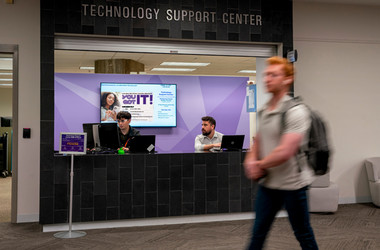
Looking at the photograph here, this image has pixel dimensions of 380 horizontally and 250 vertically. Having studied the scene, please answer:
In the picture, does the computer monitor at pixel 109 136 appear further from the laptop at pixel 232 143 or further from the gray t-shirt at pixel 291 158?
the gray t-shirt at pixel 291 158

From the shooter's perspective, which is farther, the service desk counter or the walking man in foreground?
the service desk counter

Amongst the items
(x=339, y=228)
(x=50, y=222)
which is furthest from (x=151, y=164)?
(x=339, y=228)

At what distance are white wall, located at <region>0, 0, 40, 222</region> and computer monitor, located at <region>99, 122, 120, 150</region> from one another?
0.90 m

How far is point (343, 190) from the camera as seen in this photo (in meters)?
7.13

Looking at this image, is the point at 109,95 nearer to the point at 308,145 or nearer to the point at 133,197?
the point at 133,197

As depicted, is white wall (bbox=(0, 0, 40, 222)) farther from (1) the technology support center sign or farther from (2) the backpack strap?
(2) the backpack strap

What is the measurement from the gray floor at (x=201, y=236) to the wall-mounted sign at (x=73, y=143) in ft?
3.29

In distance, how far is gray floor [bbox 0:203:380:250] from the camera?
470 cm

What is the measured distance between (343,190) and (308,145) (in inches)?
192

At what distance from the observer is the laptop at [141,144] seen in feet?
18.9

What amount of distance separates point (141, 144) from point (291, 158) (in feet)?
11.1

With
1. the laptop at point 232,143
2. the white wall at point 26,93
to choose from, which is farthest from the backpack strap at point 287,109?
the white wall at point 26,93

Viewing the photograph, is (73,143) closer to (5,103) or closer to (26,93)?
(26,93)

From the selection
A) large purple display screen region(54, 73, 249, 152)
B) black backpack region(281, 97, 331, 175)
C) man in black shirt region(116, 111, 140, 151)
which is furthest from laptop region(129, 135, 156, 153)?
large purple display screen region(54, 73, 249, 152)
